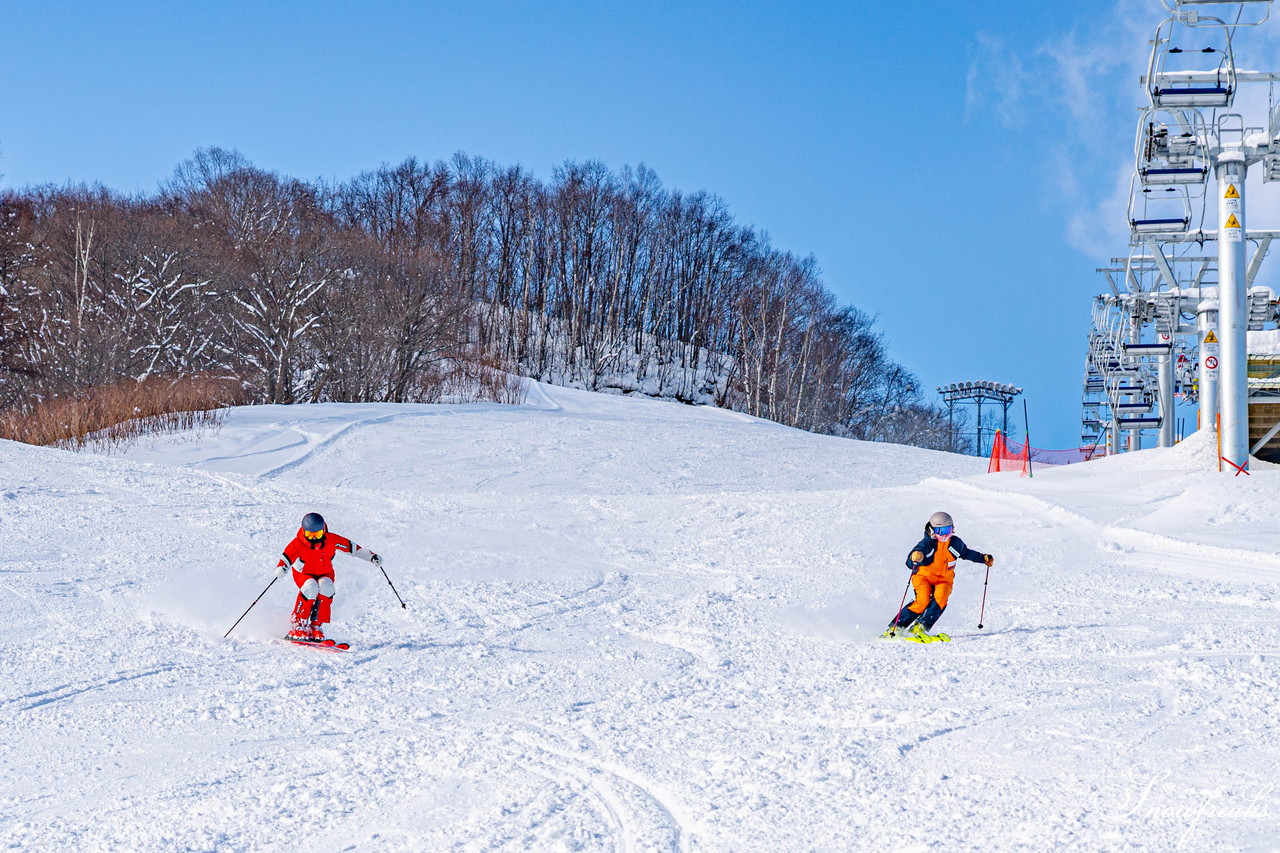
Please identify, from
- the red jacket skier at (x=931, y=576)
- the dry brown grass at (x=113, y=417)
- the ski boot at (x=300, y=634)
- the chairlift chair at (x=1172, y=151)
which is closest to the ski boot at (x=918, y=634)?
the red jacket skier at (x=931, y=576)

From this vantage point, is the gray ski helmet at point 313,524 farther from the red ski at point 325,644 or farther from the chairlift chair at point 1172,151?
the chairlift chair at point 1172,151

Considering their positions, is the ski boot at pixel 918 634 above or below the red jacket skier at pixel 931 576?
below

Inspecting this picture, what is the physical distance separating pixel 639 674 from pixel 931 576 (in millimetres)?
2878

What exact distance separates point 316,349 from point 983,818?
111 ft

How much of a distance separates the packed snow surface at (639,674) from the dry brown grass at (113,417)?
5.70 meters

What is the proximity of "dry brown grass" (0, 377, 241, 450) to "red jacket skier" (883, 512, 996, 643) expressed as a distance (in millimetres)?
19151

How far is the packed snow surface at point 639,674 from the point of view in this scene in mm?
4211

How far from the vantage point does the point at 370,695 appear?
648cm

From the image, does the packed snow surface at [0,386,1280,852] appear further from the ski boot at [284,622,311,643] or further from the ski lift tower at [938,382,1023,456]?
the ski lift tower at [938,382,1023,456]

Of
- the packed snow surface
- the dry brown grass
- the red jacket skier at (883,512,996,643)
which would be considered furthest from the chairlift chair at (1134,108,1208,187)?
the dry brown grass

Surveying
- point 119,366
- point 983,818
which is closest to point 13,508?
point 983,818

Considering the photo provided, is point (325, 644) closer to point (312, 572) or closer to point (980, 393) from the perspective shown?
point (312, 572)

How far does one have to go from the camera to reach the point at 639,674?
23.4 feet

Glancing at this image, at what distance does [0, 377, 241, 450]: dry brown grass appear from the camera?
22734 millimetres
